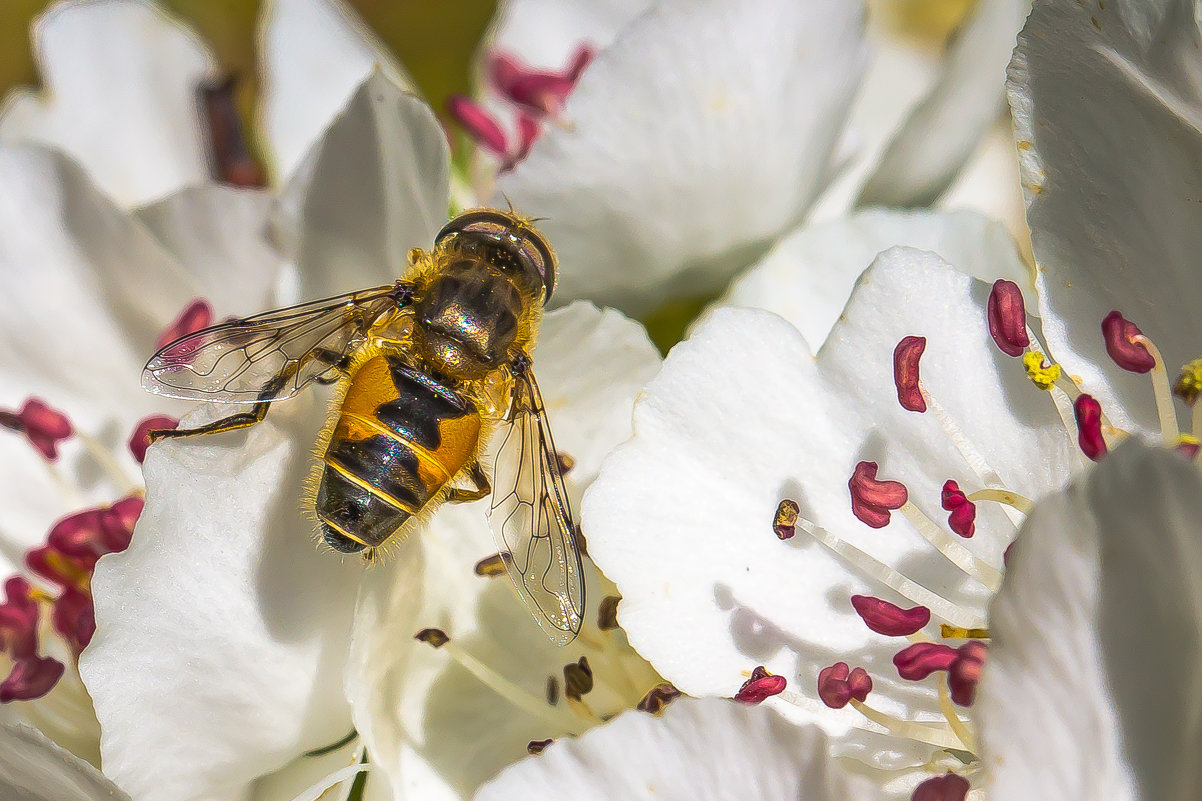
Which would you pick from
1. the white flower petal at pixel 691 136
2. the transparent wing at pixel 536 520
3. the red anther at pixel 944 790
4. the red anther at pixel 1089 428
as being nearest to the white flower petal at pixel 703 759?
the red anther at pixel 944 790

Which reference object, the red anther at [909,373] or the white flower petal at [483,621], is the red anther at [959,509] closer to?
the red anther at [909,373]

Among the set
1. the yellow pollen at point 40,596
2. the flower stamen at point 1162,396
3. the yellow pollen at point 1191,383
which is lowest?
the yellow pollen at point 40,596

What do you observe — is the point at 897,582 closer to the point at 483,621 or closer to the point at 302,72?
the point at 483,621

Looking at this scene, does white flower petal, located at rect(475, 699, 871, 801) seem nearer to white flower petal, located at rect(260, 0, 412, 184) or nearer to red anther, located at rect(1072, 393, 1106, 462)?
red anther, located at rect(1072, 393, 1106, 462)

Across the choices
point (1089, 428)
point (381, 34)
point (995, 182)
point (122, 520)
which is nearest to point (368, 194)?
point (122, 520)

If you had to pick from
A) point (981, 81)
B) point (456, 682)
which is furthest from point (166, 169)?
point (981, 81)
